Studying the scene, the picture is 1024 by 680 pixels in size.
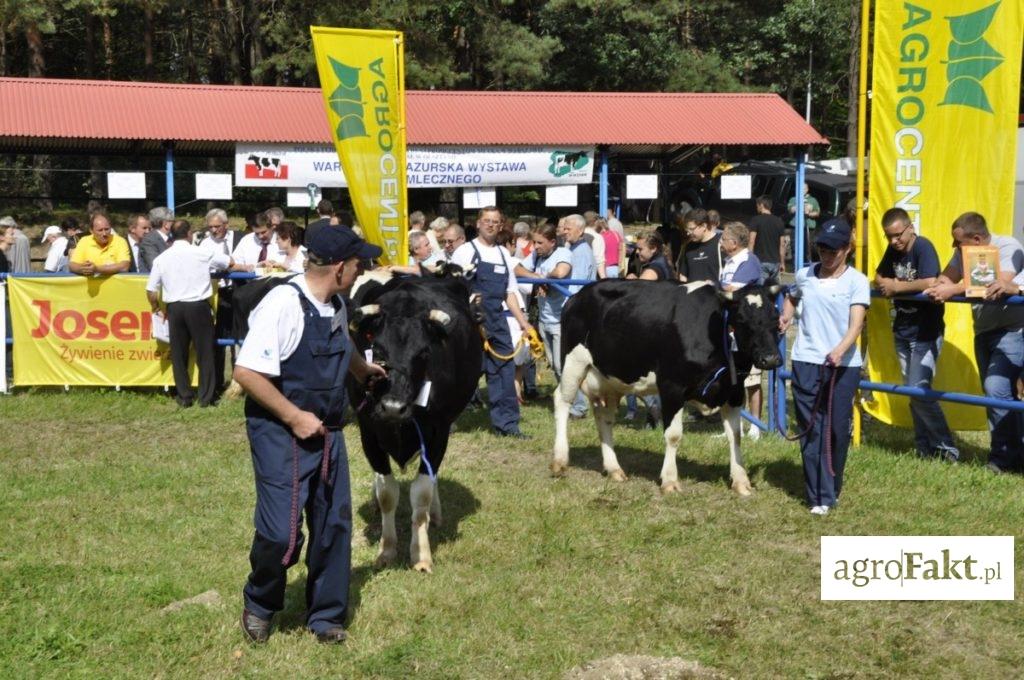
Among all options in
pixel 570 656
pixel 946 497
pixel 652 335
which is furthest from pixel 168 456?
pixel 946 497

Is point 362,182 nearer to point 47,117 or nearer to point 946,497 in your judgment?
point 946,497

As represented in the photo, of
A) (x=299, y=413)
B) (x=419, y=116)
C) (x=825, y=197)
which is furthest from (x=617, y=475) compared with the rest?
(x=825, y=197)

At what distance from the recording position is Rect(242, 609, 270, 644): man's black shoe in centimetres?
579

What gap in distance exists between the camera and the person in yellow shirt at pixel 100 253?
13430 mm

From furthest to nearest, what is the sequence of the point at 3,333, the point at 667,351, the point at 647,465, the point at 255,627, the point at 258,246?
1. the point at 258,246
2. the point at 3,333
3. the point at 647,465
4. the point at 667,351
5. the point at 255,627

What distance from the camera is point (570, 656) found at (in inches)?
225

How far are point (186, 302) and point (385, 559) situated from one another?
650cm

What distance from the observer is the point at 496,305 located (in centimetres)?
1099

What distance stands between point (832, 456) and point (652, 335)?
66.9 inches

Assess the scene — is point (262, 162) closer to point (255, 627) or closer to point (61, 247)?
point (61, 247)

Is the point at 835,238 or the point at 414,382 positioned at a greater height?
the point at 835,238

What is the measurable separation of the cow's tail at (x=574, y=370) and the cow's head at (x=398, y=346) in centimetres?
313

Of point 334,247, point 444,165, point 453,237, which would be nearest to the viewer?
point 334,247

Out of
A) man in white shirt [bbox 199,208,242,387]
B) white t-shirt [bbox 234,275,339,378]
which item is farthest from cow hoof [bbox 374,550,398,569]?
man in white shirt [bbox 199,208,242,387]
